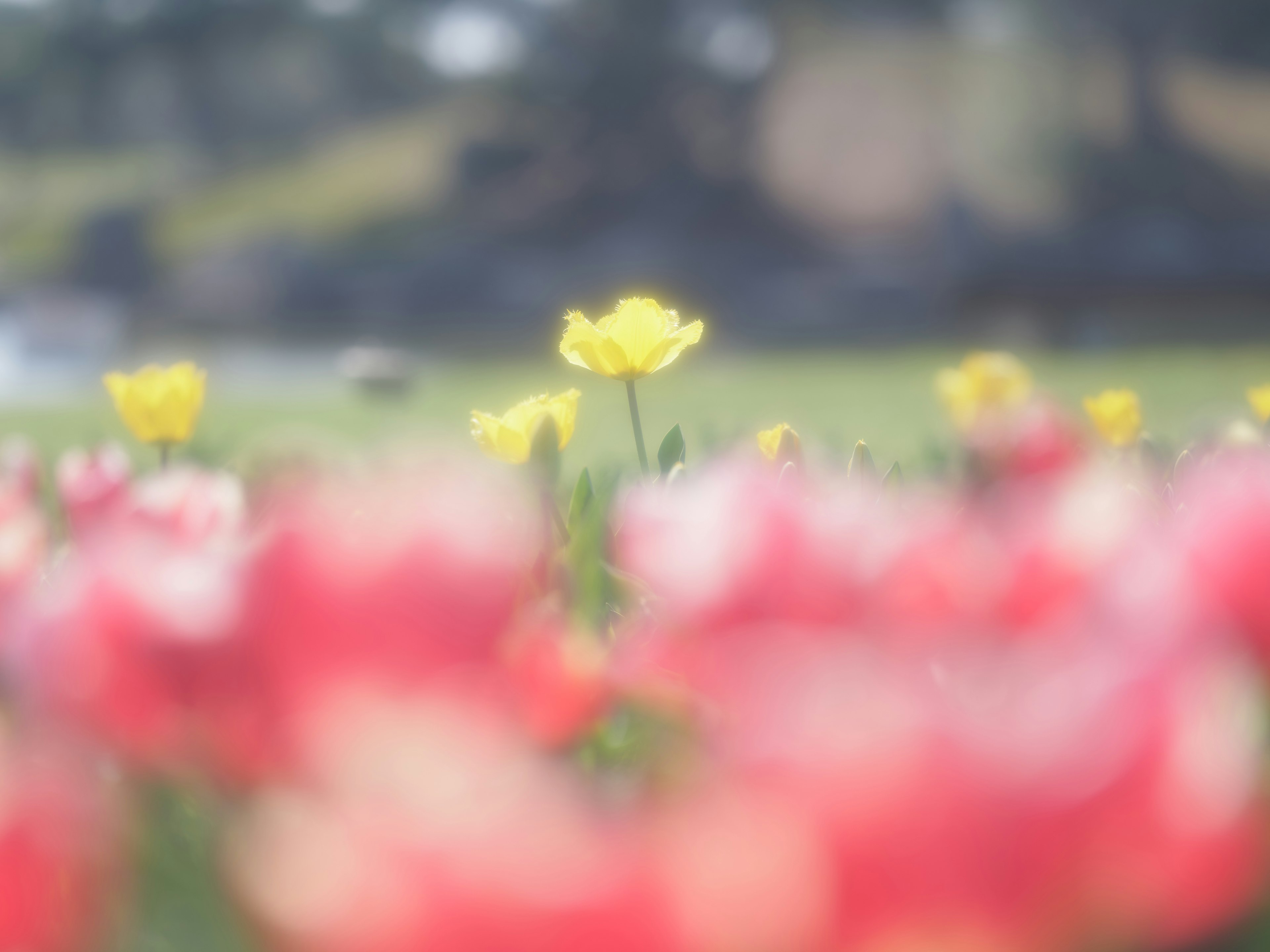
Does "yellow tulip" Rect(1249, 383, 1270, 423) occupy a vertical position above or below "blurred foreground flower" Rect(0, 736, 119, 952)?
below

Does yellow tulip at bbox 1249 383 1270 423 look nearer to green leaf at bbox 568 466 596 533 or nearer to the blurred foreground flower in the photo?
green leaf at bbox 568 466 596 533

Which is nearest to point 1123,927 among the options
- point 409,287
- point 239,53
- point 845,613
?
point 845,613

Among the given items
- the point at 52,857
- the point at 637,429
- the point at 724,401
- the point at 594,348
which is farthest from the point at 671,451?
the point at 724,401

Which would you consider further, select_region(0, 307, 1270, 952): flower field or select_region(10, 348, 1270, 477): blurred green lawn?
select_region(10, 348, 1270, 477): blurred green lawn

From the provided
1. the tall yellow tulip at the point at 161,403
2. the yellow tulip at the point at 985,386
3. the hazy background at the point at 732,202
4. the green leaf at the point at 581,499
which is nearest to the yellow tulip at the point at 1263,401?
the yellow tulip at the point at 985,386

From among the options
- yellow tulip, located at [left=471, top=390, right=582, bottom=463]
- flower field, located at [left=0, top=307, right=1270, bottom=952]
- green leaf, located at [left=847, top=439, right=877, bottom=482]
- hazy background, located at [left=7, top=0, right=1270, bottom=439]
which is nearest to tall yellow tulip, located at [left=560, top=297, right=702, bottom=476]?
yellow tulip, located at [left=471, top=390, right=582, bottom=463]
